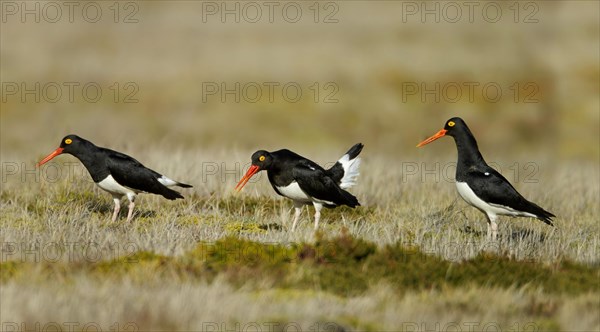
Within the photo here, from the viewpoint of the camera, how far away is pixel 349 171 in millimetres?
13125

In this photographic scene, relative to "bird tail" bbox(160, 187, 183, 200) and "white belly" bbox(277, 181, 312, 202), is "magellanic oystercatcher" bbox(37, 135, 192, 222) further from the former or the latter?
"white belly" bbox(277, 181, 312, 202)

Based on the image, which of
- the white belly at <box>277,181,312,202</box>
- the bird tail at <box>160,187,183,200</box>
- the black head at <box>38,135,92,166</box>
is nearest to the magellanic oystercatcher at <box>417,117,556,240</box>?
the white belly at <box>277,181,312,202</box>

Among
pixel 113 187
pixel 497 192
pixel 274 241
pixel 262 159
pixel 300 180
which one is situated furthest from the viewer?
pixel 113 187

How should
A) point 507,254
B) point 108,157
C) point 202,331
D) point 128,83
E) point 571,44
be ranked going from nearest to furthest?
1. point 202,331
2. point 507,254
3. point 108,157
4. point 128,83
5. point 571,44

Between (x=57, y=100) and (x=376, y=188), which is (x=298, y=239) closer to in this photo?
(x=376, y=188)

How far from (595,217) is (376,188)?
3365 mm

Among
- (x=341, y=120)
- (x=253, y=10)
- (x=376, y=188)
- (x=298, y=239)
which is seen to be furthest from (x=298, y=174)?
(x=253, y=10)

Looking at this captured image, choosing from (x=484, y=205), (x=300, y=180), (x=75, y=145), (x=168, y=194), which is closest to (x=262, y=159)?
(x=300, y=180)

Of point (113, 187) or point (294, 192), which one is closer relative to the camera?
point (294, 192)

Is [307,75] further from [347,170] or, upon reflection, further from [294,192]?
[294,192]

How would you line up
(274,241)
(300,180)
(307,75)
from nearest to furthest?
(274,241) → (300,180) → (307,75)

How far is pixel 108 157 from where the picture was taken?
41.2ft

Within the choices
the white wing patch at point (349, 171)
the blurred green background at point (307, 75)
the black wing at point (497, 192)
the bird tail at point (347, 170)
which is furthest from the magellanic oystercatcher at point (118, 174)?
the blurred green background at point (307, 75)

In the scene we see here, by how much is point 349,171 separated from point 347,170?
35 millimetres
